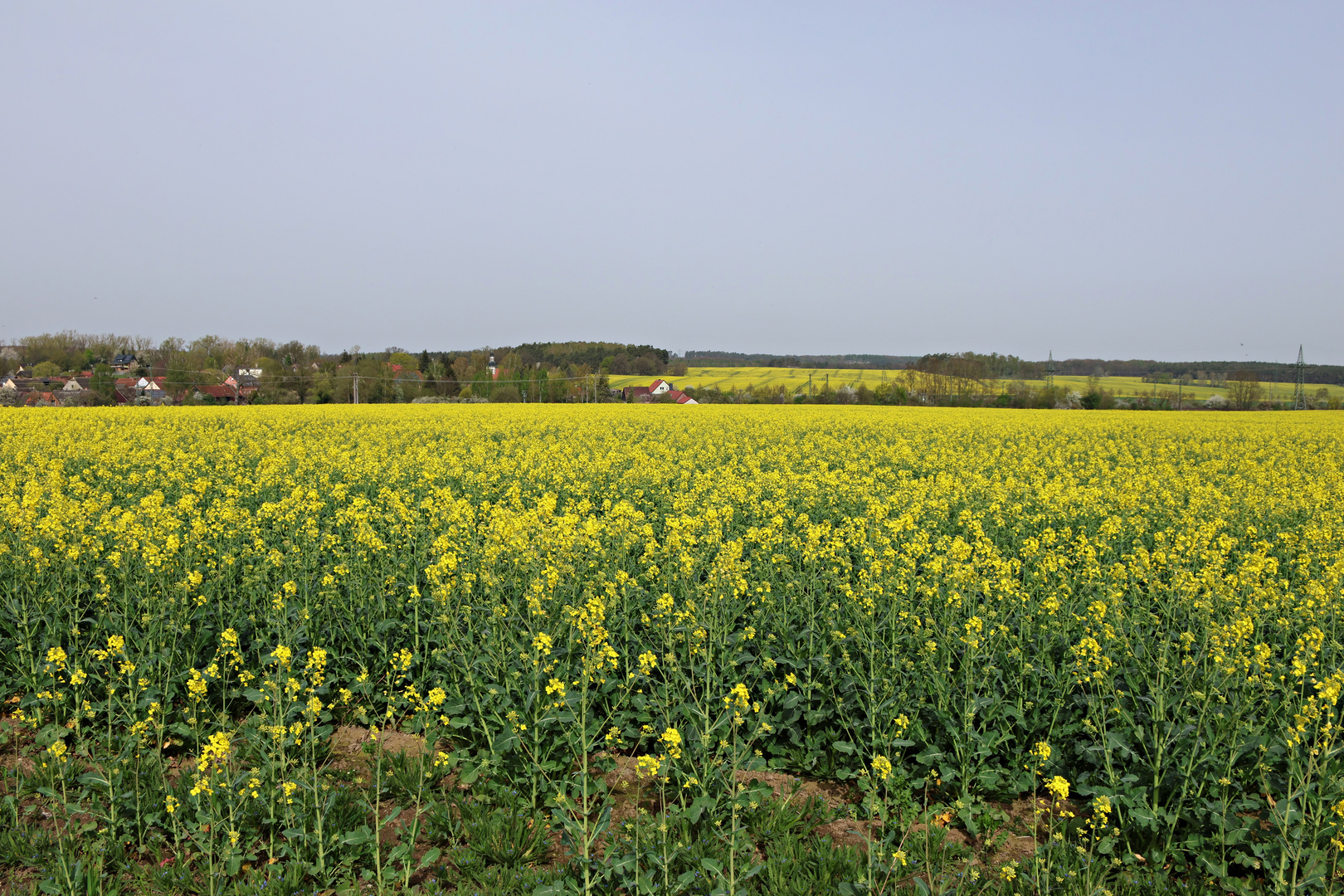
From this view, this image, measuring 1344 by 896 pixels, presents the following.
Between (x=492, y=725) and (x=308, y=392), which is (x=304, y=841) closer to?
(x=492, y=725)

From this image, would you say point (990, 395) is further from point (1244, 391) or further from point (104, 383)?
point (104, 383)

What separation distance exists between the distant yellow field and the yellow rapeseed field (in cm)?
5746

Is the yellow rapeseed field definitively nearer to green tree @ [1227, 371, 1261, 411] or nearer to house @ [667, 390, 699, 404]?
house @ [667, 390, 699, 404]

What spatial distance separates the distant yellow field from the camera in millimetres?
62000

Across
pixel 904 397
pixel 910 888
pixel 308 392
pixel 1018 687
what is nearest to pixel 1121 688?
pixel 1018 687

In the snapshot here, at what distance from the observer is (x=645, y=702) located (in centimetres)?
438

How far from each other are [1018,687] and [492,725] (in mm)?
3383

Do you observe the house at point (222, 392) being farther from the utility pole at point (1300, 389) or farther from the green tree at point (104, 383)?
the utility pole at point (1300, 389)

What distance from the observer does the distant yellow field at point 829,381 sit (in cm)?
6200

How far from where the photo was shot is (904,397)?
5722 cm

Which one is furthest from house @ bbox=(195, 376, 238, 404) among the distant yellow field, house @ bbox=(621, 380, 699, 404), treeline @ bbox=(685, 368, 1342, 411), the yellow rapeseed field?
the yellow rapeseed field

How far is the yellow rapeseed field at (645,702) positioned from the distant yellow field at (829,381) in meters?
57.5

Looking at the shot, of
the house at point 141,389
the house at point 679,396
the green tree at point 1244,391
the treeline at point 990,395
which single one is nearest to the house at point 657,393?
the house at point 679,396

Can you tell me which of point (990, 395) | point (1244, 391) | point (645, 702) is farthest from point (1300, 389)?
point (645, 702)
